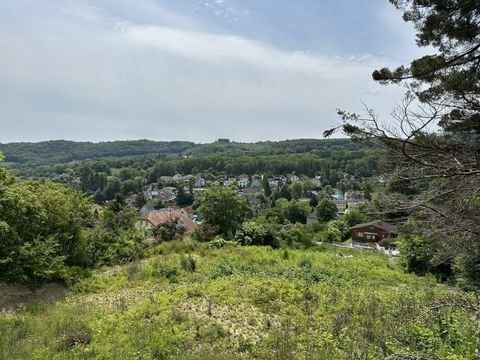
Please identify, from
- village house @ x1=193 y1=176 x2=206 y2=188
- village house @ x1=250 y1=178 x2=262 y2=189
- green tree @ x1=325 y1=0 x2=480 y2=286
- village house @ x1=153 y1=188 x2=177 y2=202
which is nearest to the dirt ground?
green tree @ x1=325 y1=0 x2=480 y2=286

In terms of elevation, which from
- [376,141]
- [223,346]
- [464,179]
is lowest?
[223,346]

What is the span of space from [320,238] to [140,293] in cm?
3285

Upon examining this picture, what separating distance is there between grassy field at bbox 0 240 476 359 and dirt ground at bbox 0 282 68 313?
20.1 inches

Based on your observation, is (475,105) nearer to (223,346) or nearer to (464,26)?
(464,26)

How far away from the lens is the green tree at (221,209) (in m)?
23.1

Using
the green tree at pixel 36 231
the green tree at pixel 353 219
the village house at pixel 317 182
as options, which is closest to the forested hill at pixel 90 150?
the village house at pixel 317 182

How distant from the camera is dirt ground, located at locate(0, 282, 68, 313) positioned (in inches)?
350

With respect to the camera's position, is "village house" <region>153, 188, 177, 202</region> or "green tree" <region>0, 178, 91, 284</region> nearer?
"green tree" <region>0, 178, 91, 284</region>

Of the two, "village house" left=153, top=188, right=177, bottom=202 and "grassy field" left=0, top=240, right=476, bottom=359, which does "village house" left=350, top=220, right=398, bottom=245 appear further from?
"village house" left=153, top=188, right=177, bottom=202

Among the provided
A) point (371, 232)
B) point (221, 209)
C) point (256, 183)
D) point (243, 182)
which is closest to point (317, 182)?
point (256, 183)

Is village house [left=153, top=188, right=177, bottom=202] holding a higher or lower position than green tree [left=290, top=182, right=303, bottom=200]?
lower

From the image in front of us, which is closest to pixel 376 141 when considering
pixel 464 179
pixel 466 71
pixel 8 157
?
pixel 464 179

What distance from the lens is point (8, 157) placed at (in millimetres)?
144375

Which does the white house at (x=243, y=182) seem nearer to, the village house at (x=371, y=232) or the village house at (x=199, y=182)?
the village house at (x=199, y=182)
